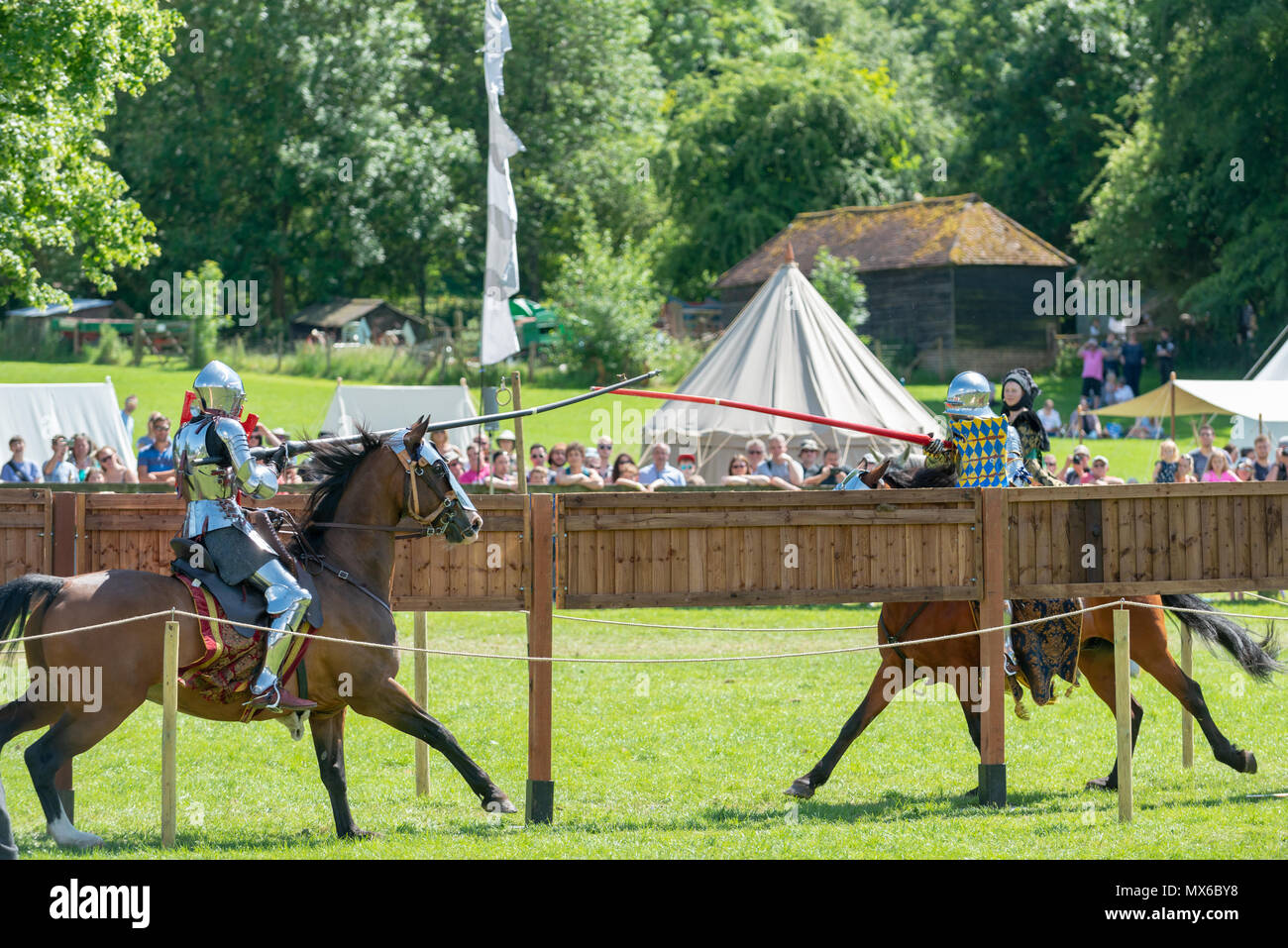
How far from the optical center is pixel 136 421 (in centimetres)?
3253

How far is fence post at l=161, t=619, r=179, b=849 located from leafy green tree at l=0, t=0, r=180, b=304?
51.7 ft

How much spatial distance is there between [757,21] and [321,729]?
60148 millimetres

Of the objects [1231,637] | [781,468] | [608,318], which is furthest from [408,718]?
[608,318]

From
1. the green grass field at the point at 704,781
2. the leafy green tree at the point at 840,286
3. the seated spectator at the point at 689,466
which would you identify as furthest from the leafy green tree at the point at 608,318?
the green grass field at the point at 704,781

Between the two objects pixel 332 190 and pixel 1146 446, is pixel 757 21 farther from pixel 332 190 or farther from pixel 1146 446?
pixel 1146 446

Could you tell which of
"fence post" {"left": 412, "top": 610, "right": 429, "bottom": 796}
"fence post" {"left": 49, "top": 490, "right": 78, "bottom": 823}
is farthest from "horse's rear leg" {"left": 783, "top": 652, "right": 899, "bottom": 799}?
"fence post" {"left": 49, "top": 490, "right": 78, "bottom": 823}

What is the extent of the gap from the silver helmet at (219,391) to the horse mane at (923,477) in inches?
150

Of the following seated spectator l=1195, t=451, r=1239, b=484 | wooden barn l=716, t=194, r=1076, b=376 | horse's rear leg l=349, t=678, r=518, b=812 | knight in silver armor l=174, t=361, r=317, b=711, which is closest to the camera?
knight in silver armor l=174, t=361, r=317, b=711

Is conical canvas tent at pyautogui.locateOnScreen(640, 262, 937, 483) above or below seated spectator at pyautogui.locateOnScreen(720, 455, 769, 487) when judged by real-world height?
above

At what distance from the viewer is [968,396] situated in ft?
29.3

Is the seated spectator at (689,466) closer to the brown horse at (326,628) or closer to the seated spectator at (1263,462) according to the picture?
the seated spectator at (1263,462)

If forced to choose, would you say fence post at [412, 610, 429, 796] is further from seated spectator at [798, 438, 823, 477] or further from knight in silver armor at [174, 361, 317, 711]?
seated spectator at [798, 438, 823, 477]

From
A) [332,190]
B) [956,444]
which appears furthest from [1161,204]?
[956,444]

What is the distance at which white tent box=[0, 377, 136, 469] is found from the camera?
20.4 m
